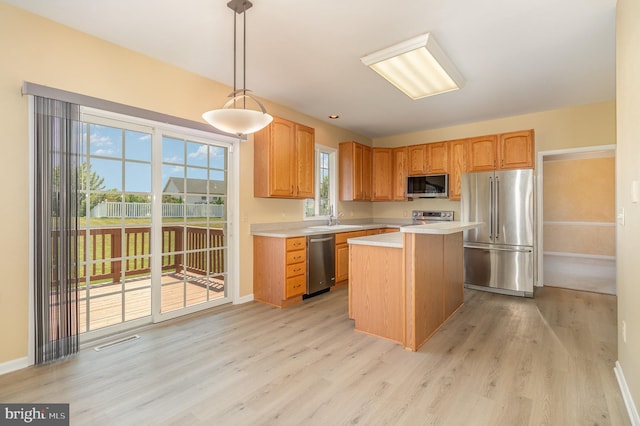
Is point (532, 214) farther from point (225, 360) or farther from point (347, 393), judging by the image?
point (225, 360)

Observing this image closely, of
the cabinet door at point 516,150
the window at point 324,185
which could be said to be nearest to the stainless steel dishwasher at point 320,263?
the window at point 324,185

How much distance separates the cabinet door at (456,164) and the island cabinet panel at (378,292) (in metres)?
2.96

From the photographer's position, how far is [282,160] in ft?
13.5

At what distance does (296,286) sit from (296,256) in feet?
1.25

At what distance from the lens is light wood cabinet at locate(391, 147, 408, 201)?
5742 millimetres

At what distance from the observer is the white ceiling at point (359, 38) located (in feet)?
7.48

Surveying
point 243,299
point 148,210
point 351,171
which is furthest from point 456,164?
point 148,210

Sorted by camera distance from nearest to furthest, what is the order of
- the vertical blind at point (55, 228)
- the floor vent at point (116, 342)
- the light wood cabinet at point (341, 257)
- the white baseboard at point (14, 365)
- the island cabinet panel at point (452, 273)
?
the white baseboard at point (14, 365)
the vertical blind at point (55, 228)
the floor vent at point (116, 342)
the island cabinet panel at point (452, 273)
the light wood cabinet at point (341, 257)

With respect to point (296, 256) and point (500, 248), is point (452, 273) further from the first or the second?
point (296, 256)

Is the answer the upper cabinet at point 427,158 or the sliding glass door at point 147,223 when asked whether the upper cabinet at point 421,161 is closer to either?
the upper cabinet at point 427,158

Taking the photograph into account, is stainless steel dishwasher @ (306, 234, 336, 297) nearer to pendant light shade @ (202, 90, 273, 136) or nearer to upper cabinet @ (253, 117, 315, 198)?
upper cabinet @ (253, 117, 315, 198)

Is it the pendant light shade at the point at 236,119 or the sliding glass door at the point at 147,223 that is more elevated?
the pendant light shade at the point at 236,119

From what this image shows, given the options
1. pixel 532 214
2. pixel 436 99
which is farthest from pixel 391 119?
pixel 532 214

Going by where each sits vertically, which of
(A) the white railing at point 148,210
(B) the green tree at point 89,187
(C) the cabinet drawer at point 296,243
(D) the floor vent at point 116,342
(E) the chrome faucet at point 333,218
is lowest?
(D) the floor vent at point 116,342
